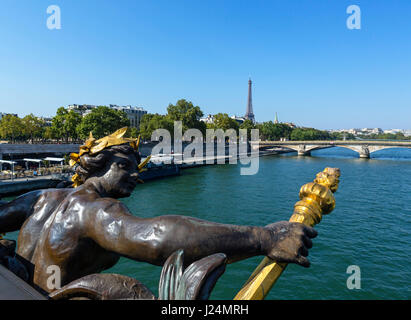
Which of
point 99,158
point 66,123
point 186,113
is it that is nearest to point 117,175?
point 99,158

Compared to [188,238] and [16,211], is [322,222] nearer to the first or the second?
[16,211]

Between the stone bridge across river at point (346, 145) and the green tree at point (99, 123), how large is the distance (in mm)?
38419

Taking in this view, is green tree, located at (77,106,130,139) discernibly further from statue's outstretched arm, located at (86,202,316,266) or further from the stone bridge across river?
statue's outstretched arm, located at (86,202,316,266)

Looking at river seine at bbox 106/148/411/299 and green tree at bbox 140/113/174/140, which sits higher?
green tree at bbox 140/113/174/140

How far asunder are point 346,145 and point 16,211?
64825 mm

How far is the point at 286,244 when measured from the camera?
1353 millimetres

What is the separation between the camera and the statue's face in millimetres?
1824

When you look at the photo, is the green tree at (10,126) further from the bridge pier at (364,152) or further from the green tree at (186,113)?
the bridge pier at (364,152)

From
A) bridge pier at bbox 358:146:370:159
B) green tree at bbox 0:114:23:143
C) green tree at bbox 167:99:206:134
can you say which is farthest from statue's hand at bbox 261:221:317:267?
bridge pier at bbox 358:146:370:159

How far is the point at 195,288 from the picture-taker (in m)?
1.11

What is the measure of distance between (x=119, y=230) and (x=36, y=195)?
1000 millimetres

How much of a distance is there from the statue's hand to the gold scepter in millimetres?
70
